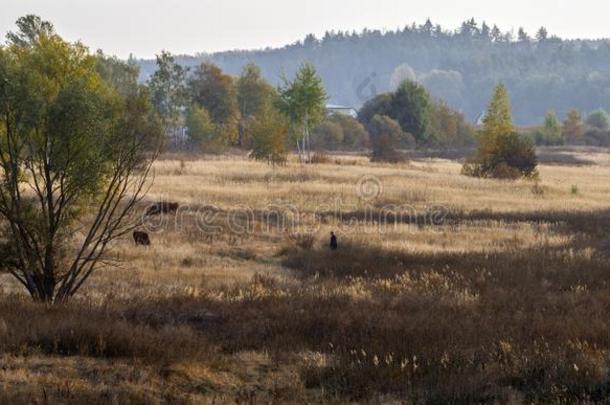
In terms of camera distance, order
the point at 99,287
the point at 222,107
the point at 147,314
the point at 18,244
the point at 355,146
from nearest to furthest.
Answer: the point at 147,314
the point at 18,244
the point at 99,287
the point at 222,107
the point at 355,146

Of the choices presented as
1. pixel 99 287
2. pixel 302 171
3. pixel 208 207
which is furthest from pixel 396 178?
pixel 99 287

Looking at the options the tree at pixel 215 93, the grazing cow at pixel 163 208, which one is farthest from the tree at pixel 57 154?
the tree at pixel 215 93

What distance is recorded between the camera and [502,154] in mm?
49031

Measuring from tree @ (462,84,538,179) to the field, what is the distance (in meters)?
19.6

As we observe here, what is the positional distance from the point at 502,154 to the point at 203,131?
33552 millimetres

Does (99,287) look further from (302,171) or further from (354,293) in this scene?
(302,171)

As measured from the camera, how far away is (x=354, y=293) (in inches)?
531

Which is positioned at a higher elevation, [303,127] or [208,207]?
[303,127]

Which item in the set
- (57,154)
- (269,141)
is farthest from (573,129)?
(57,154)

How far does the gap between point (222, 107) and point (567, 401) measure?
80747 millimetres

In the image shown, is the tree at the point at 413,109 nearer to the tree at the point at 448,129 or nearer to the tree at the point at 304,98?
the tree at the point at 448,129

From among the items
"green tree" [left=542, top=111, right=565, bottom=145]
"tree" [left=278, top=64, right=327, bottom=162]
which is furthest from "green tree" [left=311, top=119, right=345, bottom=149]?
"green tree" [left=542, top=111, right=565, bottom=145]

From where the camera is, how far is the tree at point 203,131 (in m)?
71.2

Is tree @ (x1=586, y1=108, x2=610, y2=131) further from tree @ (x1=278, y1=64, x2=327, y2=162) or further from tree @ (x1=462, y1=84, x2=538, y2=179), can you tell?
tree @ (x1=462, y1=84, x2=538, y2=179)
